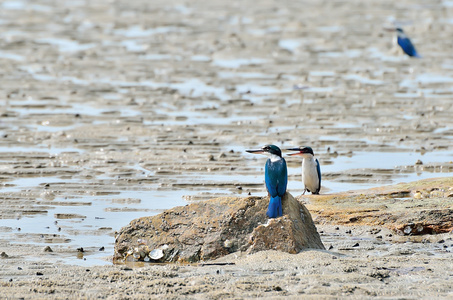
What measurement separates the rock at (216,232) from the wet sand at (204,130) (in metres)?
0.22

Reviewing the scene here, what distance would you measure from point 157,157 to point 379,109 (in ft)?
15.3

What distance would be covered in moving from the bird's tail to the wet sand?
15.7 inches

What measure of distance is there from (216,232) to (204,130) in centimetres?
620

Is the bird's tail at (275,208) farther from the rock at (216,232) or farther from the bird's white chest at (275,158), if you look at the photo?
the bird's white chest at (275,158)

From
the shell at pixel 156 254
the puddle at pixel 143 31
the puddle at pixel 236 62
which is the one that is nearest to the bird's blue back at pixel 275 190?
the shell at pixel 156 254

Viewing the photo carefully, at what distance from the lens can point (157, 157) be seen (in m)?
11.9

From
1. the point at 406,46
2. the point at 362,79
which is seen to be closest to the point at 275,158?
the point at 362,79

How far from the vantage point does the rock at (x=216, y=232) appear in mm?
7336

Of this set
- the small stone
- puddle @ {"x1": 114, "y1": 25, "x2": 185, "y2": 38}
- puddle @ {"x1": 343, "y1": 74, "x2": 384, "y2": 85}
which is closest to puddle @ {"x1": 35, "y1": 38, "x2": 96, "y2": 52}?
puddle @ {"x1": 114, "y1": 25, "x2": 185, "y2": 38}

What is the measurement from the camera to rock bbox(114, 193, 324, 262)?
734 cm

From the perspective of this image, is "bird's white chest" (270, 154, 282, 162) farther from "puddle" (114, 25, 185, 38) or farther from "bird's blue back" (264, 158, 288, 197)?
"puddle" (114, 25, 185, 38)

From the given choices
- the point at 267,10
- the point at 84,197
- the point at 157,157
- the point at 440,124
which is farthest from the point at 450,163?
the point at 267,10

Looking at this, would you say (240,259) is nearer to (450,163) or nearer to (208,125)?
(450,163)

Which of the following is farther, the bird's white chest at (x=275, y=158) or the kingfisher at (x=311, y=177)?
the kingfisher at (x=311, y=177)
